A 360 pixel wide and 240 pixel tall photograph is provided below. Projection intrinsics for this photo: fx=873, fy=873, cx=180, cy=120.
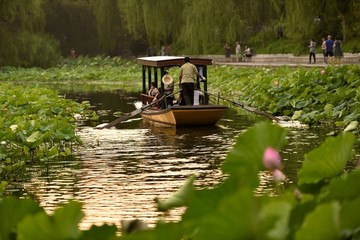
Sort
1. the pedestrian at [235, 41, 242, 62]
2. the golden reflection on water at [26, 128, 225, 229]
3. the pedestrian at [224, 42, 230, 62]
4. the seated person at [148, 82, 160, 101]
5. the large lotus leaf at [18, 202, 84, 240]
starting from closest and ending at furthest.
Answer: the large lotus leaf at [18, 202, 84, 240] < the golden reflection on water at [26, 128, 225, 229] < the seated person at [148, 82, 160, 101] < the pedestrian at [235, 41, 242, 62] < the pedestrian at [224, 42, 230, 62]

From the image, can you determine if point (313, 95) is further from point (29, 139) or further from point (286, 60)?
point (286, 60)

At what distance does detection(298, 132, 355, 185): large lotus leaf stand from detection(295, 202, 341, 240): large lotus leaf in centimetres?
66

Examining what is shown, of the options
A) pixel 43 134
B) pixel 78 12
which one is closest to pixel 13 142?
pixel 43 134

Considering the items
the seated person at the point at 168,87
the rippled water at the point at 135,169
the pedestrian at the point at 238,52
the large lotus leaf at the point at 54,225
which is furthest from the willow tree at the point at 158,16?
the large lotus leaf at the point at 54,225

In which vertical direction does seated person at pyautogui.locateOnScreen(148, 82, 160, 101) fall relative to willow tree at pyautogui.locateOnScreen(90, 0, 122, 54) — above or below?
below

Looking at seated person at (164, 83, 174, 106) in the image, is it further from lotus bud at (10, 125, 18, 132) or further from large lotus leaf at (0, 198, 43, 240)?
large lotus leaf at (0, 198, 43, 240)

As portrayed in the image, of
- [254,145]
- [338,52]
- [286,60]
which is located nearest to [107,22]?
[286,60]

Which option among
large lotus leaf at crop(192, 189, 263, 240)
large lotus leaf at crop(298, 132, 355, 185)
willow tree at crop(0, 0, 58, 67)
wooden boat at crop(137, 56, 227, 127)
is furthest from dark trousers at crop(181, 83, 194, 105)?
willow tree at crop(0, 0, 58, 67)

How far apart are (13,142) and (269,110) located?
9.21m

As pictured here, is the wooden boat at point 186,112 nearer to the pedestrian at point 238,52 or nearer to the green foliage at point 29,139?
the green foliage at point 29,139

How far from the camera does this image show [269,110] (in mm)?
19578

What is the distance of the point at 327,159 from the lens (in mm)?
2523

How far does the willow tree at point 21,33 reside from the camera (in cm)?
3959

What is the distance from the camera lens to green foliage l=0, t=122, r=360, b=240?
1788mm
